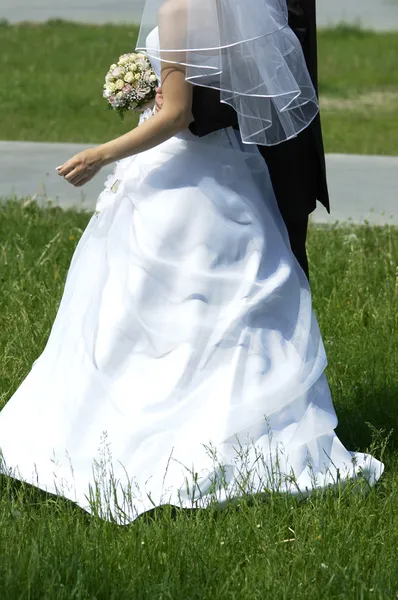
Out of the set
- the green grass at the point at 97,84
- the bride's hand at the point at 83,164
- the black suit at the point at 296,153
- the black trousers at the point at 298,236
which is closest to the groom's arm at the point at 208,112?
the black suit at the point at 296,153

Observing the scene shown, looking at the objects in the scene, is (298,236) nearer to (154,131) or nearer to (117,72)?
(154,131)

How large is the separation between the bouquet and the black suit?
8.3 inches

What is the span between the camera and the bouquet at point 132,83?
362cm

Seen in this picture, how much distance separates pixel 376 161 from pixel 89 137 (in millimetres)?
3659

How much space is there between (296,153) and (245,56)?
0.46m

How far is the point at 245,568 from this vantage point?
10.1 ft

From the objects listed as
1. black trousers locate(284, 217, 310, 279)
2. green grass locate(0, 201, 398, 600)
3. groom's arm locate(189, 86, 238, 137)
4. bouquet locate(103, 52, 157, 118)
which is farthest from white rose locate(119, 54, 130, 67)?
green grass locate(0, 201, 398, 600)

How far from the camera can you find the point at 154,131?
11.2 feet

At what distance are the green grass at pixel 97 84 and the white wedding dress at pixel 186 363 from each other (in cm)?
826

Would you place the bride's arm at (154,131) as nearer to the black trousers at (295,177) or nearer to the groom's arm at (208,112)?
the groom's arm at (208,112)

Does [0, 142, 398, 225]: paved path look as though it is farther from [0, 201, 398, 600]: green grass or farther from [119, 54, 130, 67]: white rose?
[119, 54, 130, 67]: white rose

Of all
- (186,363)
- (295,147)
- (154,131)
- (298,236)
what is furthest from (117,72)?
(186,363)

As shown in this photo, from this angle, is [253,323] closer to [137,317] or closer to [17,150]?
[137,317]

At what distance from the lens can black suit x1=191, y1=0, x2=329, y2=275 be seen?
3.49 metres
